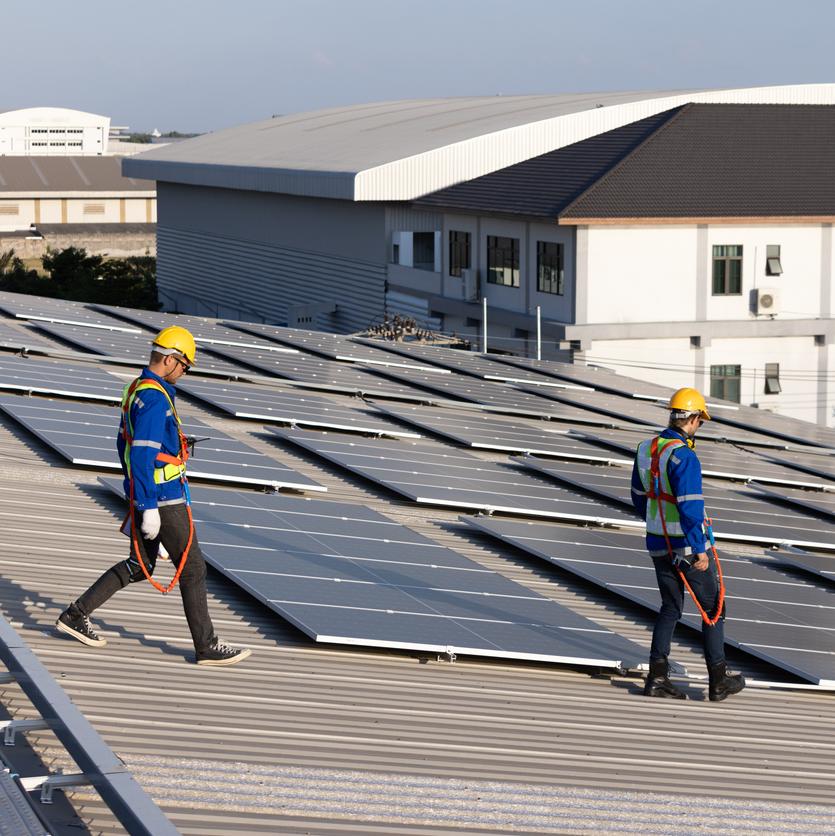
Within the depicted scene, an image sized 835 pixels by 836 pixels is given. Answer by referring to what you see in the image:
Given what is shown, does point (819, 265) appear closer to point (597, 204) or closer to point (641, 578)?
point (597, 204)

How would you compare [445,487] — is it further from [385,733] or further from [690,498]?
[385,733]

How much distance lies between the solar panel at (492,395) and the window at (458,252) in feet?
75.1

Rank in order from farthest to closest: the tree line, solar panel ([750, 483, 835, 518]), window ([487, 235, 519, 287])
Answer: the tree line
window ([487, 235, 519, 287])
solar panel ([750, 483, 835, 518])

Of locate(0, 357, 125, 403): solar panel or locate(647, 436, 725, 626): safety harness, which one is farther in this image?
locate(0, 357, 125, 403): solar panel

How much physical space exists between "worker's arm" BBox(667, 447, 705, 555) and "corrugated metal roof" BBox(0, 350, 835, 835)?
1140 millimetres

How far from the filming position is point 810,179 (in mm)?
47469

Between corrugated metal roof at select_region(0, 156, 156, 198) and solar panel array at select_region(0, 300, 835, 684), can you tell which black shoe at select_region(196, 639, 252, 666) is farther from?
corrugated metal roof at select_region(0, 156, 156, 198)

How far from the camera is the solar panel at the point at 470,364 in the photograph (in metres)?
28.3

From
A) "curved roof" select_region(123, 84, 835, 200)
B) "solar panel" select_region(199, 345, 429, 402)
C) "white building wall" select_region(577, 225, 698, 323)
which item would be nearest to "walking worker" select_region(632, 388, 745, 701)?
"solar panel" select_region(199, 345, 429, 402)

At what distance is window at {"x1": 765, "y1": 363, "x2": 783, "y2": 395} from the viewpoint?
45562 millimetres

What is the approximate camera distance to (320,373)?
78.5 ft

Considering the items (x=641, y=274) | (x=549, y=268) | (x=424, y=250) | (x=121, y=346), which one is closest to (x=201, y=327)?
(x=121, y=346)

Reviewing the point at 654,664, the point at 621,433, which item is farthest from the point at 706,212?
the point at 654,664

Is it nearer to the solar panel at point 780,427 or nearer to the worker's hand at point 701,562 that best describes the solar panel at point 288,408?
the worker's hand at point 701,562
